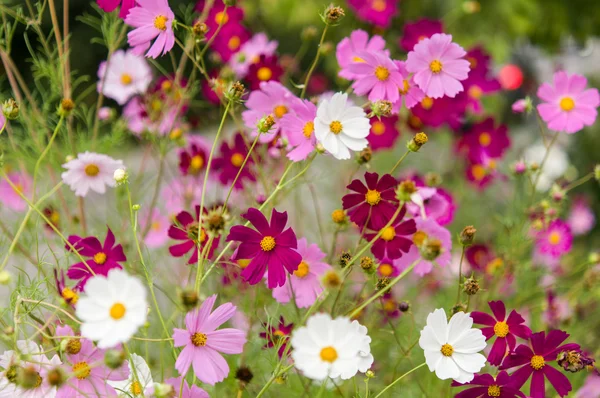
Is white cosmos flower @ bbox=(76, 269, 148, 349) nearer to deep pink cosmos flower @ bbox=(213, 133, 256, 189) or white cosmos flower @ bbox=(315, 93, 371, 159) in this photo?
white cosmos flower @ bbox=(315, 93, 371, 159)

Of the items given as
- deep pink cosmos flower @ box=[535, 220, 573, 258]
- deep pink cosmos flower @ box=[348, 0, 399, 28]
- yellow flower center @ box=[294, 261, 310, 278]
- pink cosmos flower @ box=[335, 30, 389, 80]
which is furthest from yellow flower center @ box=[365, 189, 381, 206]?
deep pink cosmos flower @ box=[348, 0, 399, 28]

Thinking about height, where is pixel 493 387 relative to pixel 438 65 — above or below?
below

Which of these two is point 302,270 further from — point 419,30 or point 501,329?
point 419,30

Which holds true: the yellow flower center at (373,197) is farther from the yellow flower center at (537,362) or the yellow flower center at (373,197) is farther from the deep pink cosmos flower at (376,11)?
the deep pink cosmos flower at (376,11)

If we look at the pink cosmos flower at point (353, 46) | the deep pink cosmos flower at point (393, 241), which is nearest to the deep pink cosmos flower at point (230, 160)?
the pink cosmos flower at point (353, 46)

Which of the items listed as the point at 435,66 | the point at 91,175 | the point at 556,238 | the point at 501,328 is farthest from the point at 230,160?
the point at 556,238
